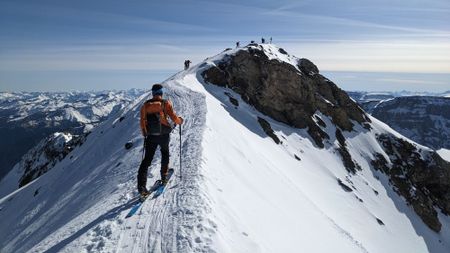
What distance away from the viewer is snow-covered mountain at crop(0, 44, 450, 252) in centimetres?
1087

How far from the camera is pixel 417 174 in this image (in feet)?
201

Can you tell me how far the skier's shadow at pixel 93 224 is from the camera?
34.0 ft

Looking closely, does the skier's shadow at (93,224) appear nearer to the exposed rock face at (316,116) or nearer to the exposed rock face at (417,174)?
the exposed rock face at (316,116)

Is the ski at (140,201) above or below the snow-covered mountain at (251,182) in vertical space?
above

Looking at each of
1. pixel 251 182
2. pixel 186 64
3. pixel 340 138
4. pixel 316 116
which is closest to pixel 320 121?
pixel 316 116

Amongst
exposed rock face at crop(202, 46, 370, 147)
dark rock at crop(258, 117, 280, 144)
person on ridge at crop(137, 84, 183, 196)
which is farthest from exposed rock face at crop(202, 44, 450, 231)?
person on ridge at crop(137, 84, 183, 196)

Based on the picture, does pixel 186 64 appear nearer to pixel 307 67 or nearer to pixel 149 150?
pixel 307 67

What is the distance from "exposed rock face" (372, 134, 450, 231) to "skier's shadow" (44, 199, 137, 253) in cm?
5306

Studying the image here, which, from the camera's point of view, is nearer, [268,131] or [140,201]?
[140,201]

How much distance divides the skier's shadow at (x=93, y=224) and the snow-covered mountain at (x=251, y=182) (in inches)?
2.5

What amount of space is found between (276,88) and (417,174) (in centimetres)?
2834

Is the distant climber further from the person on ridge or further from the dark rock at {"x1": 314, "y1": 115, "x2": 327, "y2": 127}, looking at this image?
the person on ridge

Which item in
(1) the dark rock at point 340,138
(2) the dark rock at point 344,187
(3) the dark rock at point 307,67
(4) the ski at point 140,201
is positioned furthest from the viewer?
(3) the dark rock at point 307,67

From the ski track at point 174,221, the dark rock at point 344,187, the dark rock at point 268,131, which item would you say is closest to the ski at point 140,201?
the ski track at point 174,221
